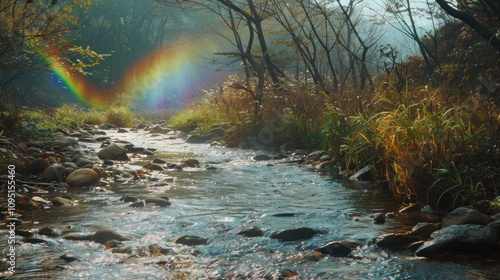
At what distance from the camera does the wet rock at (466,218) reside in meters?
4.78

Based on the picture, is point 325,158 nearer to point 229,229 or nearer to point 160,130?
point 229,229

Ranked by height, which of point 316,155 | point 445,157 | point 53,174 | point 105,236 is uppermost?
point 445,157

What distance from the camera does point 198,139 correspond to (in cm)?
1482

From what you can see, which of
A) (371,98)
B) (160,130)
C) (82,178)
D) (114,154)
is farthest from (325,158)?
(160,130)

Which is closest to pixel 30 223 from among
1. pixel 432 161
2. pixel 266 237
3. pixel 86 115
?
pixel 266 237

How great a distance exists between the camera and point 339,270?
395 cm

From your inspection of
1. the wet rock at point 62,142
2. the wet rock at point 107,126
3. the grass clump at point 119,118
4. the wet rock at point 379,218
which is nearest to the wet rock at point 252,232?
the wet rock at point 379,218

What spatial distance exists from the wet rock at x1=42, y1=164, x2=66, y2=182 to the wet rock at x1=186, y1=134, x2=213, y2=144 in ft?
22.5

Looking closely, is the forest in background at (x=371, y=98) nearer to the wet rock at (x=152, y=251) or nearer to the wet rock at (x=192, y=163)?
the wet rock at (x=192, y=163)

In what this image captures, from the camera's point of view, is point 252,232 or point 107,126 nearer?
point 252,232

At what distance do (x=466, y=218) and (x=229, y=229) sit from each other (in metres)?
1.82

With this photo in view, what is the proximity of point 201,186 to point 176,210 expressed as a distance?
160 cm

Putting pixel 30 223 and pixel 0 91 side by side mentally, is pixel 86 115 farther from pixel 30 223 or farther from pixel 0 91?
pixel 30 223

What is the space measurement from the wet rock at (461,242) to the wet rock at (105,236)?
6.99 ft
